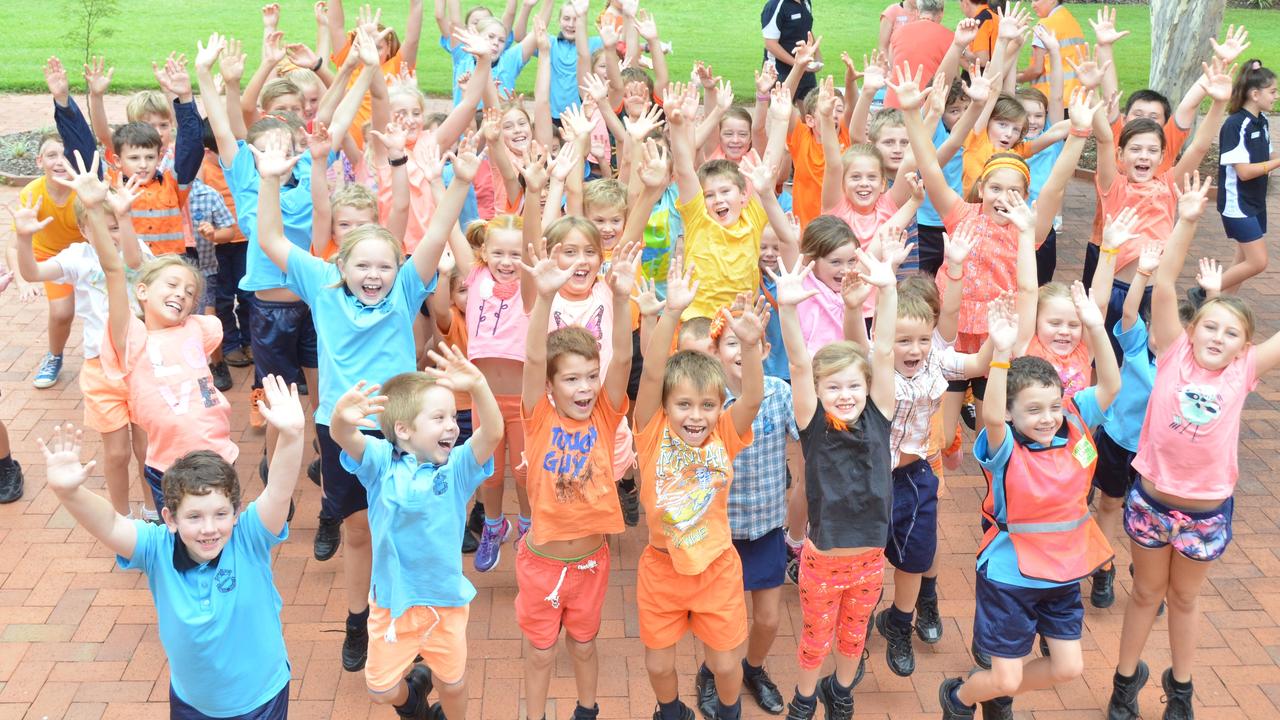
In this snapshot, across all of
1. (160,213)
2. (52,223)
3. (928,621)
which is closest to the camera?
(928,621)

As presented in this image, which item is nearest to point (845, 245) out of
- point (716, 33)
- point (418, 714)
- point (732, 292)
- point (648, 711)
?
point (732, 292)

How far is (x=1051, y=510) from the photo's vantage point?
421 cm

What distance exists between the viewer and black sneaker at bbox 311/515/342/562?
5.46 m

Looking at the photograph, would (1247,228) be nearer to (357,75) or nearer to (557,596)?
(557,596)

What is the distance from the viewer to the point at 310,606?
202 inches

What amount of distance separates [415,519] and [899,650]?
86.5 inches

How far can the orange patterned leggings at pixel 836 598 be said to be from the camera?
4312 mm

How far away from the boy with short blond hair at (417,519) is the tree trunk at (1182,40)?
30.4ft

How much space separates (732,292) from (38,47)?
15103 mm

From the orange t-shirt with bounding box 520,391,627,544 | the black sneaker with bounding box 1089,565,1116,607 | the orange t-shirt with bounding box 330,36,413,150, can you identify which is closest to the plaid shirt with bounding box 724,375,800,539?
the orange t-shirt with bounding box 520,391,627,544

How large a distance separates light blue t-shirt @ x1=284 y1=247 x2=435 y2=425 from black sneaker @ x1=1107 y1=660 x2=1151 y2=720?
10.5 feet

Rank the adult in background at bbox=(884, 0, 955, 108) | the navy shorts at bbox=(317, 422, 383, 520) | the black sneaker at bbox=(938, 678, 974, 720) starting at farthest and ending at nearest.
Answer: the adult in background at bbox=(884, 0, 955, 108) < the navy shorts at bbox=(317, 422, 383, 520) < the black sneaker at bbox=(938, 678, 974, 720)

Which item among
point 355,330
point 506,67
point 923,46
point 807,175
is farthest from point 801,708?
point 923,46

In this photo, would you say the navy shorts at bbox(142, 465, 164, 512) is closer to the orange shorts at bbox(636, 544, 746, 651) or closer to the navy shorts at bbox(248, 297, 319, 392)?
the navy shorts at bbox(248, 297, 319, 392)
